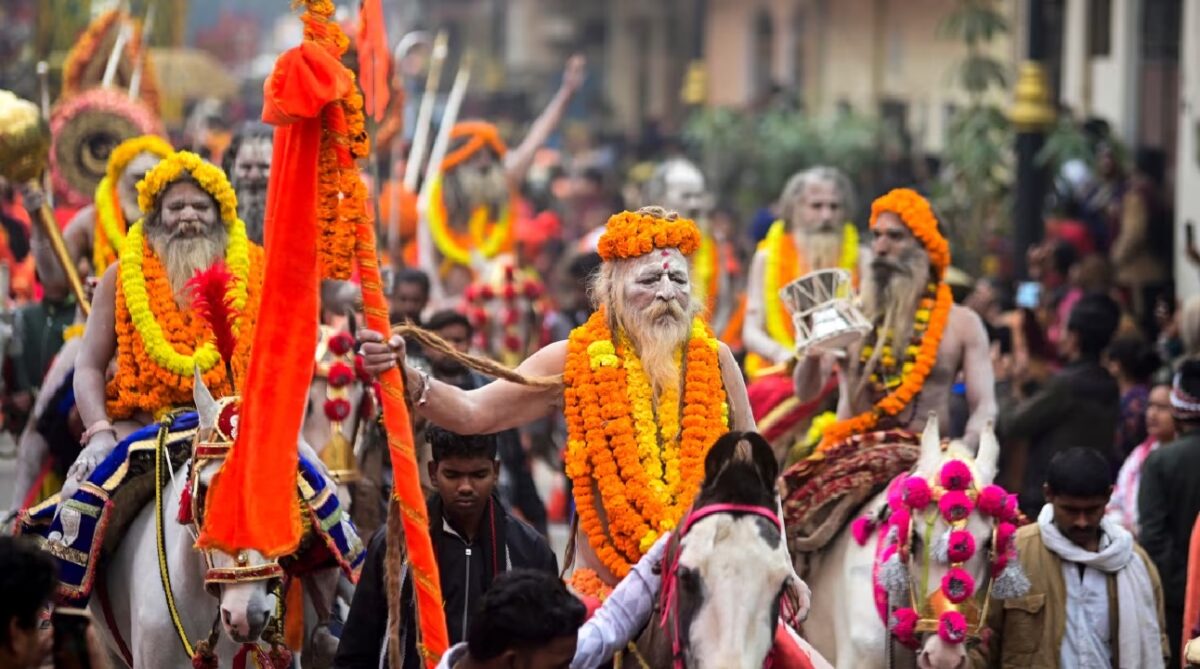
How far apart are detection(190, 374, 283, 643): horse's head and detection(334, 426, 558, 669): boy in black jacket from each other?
42cm

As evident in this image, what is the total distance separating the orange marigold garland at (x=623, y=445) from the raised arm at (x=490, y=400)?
0.11 m

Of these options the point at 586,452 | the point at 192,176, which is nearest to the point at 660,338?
the point at 586,452

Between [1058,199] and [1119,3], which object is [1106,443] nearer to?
[1058,199]

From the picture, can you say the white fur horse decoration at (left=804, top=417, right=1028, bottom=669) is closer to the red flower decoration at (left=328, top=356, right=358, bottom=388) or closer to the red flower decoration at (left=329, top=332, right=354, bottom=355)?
the red flower decoration at (left=329, top=332, right=354, bottom=355)

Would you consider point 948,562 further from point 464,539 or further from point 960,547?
point 464,539

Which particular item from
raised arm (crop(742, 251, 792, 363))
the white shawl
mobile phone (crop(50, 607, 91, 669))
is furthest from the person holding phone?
raised arm (crop(742, 251, 792, 363))

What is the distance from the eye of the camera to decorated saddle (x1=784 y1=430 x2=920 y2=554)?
31.3 ft

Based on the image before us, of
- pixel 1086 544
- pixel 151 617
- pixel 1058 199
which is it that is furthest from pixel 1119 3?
pixel 151 617

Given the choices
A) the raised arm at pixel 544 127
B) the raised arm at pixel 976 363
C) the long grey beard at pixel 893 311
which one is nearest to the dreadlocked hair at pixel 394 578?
the long grey beard at pixel 893 311

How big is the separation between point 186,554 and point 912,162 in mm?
20518

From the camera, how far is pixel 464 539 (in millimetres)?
7719

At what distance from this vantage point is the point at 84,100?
1420cm

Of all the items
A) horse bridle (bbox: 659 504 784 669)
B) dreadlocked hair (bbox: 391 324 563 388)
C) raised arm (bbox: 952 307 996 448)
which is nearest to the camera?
horse bridle (bbox: 659 504 784 669)

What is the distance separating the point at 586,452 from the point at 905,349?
3.47 meters
